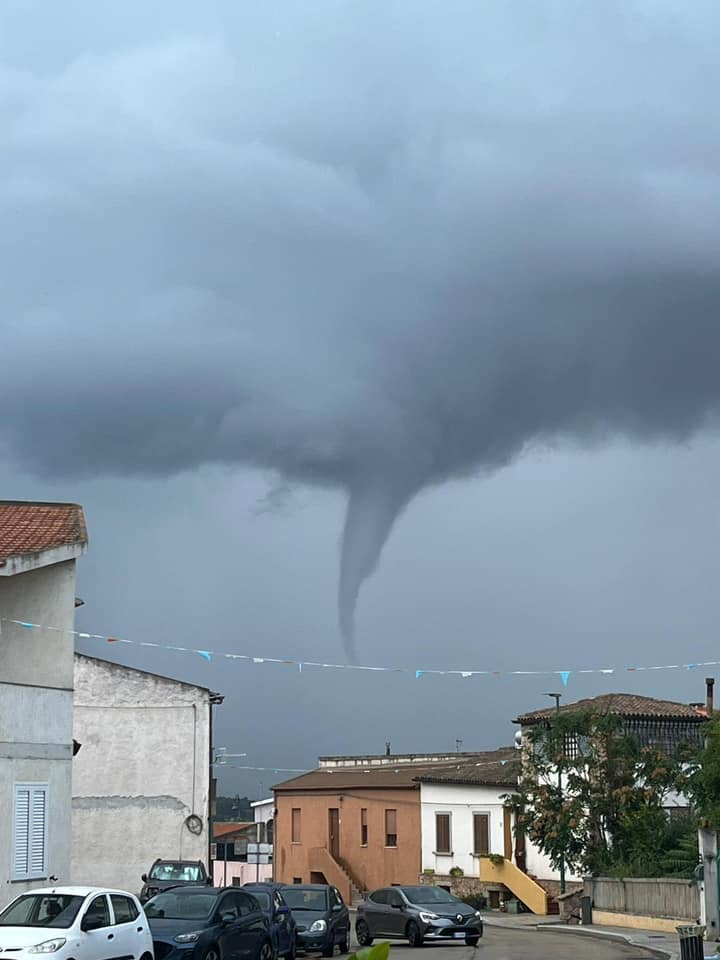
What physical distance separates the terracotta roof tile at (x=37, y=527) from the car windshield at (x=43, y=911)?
26.3 ft

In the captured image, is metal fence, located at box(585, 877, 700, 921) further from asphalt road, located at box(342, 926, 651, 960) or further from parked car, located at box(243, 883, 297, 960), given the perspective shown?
parked car, located at box(243, 883, 297, 960)

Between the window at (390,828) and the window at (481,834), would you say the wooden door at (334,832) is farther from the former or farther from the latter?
the window at (481,834)

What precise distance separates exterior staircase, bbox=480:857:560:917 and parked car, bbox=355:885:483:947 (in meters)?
22.1

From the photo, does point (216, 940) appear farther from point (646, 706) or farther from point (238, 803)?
point (238, 803)

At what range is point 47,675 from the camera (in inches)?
1086

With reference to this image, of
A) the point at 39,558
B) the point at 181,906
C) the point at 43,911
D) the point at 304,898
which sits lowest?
the point at 304,898

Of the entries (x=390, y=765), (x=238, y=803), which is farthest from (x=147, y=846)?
(x=238, y=803)

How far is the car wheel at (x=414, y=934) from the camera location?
34.6m

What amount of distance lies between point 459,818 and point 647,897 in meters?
25.0

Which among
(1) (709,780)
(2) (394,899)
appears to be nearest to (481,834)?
(2) (394,899)

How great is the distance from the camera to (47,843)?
27094mm

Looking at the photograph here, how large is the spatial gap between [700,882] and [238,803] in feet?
416

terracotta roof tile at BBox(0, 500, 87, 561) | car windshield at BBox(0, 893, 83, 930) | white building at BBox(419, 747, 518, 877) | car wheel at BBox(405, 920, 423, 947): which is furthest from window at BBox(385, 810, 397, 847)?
car windshield at BBox(0, 893, 83, 930)

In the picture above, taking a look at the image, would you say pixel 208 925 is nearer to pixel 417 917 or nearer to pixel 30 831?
pixel 30 831
